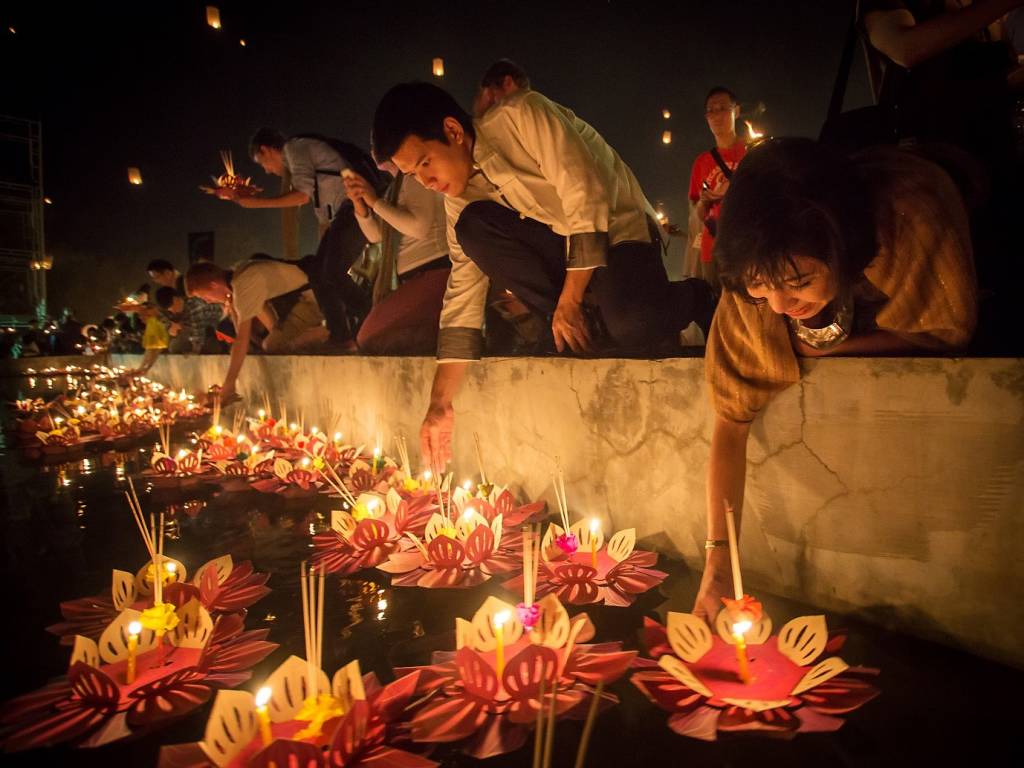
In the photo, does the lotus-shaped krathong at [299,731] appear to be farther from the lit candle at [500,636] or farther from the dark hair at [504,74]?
the dark hair at [504,74]

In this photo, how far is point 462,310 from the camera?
268 centimetres

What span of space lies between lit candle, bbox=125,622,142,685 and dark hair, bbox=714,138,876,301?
1.54 m

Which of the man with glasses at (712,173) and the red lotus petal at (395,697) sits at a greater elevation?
the man with glasses at (712,173)

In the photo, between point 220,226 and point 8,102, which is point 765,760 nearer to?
point 220,226

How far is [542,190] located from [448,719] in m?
1.96

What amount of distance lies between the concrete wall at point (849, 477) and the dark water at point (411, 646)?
0.38 feet

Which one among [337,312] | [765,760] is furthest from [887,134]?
[337,312]

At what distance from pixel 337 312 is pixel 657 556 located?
13.0ft

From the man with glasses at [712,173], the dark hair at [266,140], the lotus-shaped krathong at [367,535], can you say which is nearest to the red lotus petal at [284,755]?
the lotus-shaped krathong at [367,535]

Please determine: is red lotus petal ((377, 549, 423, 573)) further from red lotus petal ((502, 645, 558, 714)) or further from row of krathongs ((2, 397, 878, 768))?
red lotus petal ((502, 645, 558, 714))

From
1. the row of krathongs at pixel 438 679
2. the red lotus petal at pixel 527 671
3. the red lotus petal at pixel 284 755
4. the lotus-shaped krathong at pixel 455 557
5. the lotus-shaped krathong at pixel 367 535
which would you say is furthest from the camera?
the lotus-shaped krathong at pixel 367 535

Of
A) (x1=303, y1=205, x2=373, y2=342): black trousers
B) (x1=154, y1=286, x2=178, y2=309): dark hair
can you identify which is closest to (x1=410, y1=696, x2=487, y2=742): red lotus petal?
(x1=303, y1=205, x2=373, y2=342): black trousers

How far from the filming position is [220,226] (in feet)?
43.8

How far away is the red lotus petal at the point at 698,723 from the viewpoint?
109 cm
